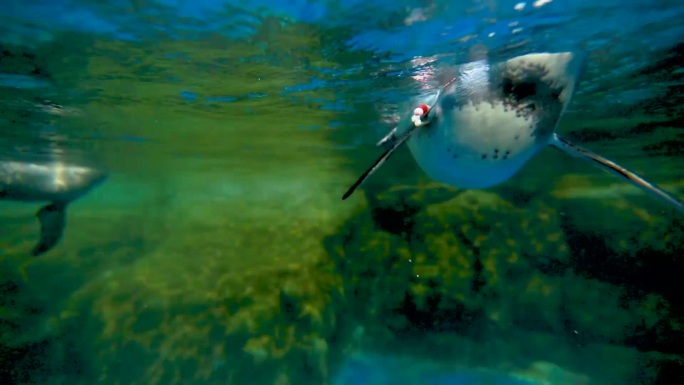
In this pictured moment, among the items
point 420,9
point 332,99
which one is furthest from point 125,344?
point 420,9

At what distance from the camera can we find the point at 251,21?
5164mm

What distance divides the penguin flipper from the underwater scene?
0.06 metres

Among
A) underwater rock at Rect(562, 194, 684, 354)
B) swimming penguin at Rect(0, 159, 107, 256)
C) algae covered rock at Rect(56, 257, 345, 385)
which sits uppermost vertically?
swimming penguin at Rect(0, 159, 107, 256)

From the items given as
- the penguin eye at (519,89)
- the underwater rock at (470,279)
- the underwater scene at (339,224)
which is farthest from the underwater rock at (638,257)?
the penguin eye at (519,89)

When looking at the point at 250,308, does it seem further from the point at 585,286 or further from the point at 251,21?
the point at 585,286

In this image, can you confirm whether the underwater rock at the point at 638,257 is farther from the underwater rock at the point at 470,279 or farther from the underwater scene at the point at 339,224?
the underwater rock at the point at 470,279

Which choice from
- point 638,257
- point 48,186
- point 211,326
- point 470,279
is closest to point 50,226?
point 48,186

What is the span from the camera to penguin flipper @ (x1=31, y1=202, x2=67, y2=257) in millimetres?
9523

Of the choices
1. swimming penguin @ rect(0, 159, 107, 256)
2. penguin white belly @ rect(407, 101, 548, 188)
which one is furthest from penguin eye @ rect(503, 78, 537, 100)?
swimming penguin @ rect(0, 159, 107, 256)

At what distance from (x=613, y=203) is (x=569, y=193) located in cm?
116

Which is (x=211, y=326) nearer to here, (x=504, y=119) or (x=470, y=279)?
(x=470, y=279)

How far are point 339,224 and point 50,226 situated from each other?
7.26m

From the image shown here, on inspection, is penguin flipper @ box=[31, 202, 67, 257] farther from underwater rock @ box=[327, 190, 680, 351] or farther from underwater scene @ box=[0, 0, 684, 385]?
underwater rock @ box=[327, 190, 680, 351]

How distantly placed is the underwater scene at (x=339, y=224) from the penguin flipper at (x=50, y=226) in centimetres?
6
